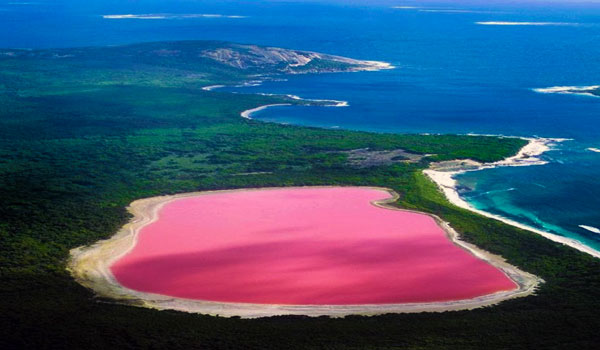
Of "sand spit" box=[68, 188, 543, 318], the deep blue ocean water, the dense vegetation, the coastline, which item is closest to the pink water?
"sand spit" box=[68, 188, 543, 318]

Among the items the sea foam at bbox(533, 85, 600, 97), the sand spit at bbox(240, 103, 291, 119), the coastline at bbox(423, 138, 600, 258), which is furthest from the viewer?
the sea foam at bbox(533, 85, 600, 97)

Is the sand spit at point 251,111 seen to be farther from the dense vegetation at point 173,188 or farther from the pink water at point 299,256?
the pink water at point 299,256

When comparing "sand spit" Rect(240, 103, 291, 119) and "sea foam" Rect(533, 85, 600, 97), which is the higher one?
"sea foam" Rect(533, 85, 600, 97)

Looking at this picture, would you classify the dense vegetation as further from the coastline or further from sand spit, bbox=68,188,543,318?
the coastline

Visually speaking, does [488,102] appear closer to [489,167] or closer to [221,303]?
[489,167]

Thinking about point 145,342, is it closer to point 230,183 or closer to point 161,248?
point 161,248

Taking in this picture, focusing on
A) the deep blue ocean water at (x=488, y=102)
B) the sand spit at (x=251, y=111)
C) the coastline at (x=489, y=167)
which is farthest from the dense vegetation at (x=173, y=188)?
the deep blue ocean water at (x=488, y=102)
